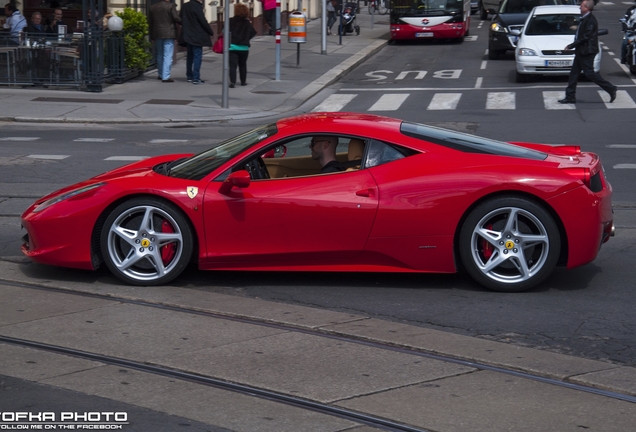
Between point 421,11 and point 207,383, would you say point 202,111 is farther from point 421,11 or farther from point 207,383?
point 421,11

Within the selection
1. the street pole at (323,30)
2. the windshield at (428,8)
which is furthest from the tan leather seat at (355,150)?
the windshield at (428,8)

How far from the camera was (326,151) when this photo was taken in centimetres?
700

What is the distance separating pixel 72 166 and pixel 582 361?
337 inches

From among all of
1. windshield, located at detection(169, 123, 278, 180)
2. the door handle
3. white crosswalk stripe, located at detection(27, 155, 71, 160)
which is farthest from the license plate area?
the door handle

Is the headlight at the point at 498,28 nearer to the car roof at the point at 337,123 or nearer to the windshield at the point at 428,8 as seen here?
the windshield at the point at 428,8

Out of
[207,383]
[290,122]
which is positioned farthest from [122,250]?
[207,383]

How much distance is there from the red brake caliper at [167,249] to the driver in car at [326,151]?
1180 millimetres

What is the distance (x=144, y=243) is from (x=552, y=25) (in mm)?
17985

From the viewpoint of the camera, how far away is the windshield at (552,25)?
A: 2255cm

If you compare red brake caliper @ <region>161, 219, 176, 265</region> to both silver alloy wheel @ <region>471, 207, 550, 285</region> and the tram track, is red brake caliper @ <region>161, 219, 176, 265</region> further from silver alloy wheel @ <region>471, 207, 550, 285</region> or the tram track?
silver alloy wheel @ <region>471, 207, 550, 285</region>

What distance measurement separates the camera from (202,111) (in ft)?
59.9

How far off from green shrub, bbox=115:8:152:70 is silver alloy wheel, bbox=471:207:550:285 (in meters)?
16.9

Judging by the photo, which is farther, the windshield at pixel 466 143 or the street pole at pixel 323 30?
the street pole at pixel 323 30

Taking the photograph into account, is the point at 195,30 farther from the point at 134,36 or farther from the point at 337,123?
the point at 337,123
